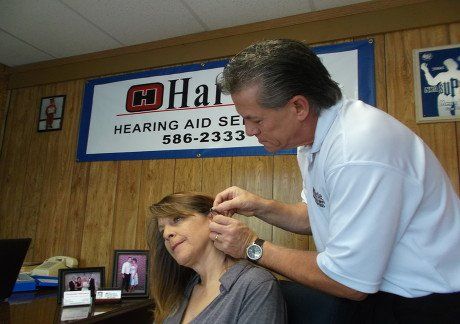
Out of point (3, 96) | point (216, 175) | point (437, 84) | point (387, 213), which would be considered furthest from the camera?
point (3, 96)

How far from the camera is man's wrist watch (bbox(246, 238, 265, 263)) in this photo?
1154mm

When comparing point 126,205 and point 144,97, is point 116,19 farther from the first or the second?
point 126,205

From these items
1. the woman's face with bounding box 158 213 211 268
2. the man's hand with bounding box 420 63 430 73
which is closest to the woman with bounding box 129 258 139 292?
the woman's face with bounding box 158 213 211 268

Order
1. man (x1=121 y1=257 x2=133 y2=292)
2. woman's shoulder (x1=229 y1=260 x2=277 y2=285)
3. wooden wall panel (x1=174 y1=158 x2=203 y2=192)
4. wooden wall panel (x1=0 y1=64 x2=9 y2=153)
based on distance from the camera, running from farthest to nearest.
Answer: wooden wall panel (x1=0 y1=64 x2=9 y2=153) → wooden wall panel (x1=174 y1=158 x2=203 y2=192) → man (x1=121 y1=257 x2=133 y2=292) → woman's shoulder (x1=229 y1=260 x2=277 y2=285)

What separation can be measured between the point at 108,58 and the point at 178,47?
2.09 feet

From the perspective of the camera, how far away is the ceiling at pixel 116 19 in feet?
7.37

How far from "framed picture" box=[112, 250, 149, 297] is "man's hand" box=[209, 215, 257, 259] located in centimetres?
117

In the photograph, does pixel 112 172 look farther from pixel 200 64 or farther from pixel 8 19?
pixel 8 19

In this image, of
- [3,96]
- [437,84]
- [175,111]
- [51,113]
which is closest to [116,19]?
[175,111]

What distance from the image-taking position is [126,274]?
2.20m

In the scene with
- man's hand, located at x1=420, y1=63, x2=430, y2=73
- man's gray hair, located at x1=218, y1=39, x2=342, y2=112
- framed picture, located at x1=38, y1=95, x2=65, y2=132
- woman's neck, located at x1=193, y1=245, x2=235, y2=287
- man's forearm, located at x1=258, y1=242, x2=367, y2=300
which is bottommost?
woman's neck, located at x1=193, y1=245, x2=235, y2=287

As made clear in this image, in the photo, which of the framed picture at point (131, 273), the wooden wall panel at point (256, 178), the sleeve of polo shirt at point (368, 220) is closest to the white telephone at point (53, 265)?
the framed picture at point (131, 273)

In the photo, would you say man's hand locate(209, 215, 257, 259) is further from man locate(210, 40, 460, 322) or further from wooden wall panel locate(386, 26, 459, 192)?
wooden wall panel locate(386, 26, 459, 192)

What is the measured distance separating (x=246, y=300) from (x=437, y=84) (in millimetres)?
1613
